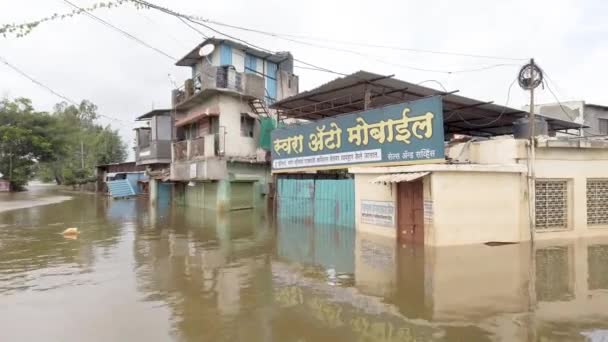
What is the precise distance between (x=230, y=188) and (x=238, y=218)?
355 centimetres

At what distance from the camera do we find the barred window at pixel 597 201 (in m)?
12.1

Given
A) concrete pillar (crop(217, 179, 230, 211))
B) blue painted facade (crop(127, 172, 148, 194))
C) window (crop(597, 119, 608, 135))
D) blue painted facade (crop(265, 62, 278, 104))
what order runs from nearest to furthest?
concrete pillar (crop(217, 179, 230, 211))
blue painted facade (crop(265, 62, 278, 104))
window (crop(597, 119, 608, 135))
blue painted facade (crop(127, 172, 148, 194))

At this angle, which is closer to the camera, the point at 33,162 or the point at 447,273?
the point at 447,273

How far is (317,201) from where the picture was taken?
1548 centimetres

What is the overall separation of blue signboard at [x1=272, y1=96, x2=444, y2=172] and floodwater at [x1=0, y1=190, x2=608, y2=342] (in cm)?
268

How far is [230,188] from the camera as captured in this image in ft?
72.8

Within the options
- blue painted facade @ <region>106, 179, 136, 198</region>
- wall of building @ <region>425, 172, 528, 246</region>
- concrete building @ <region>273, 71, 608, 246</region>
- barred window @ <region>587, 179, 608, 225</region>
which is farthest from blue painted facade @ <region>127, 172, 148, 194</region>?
barred window @ <region>587, 179, 608, 225</region>

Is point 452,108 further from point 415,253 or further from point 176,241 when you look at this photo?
point 176,241

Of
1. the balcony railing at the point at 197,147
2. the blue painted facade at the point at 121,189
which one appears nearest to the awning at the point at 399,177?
the balcony railing at the point at 197,147

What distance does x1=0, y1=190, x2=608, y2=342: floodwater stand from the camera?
514 cm

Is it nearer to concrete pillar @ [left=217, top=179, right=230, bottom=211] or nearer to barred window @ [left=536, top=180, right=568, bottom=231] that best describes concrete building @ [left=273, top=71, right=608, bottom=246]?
barred window @ [left=536, top=180, right=568, bottom=231]

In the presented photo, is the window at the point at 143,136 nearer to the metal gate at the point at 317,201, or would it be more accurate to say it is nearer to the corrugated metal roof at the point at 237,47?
the corrugated metal roof at the point at 237,47

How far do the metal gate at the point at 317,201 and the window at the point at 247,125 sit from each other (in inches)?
270

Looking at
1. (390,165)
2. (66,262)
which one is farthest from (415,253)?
(66,262)
